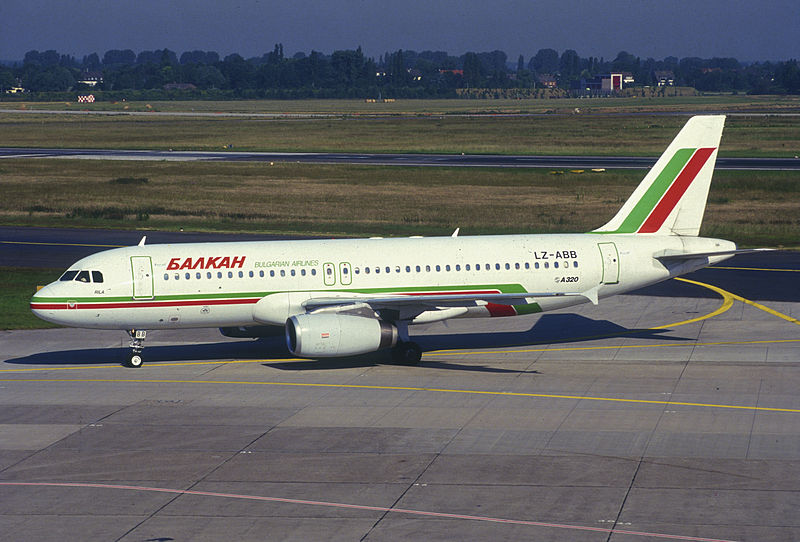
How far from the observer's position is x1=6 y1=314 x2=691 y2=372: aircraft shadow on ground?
39.3 metres

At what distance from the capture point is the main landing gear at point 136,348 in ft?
126

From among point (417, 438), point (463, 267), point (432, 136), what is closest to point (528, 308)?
point (463, 267)

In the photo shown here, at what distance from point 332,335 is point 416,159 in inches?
3422

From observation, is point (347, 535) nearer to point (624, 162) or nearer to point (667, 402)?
point (667, 402)

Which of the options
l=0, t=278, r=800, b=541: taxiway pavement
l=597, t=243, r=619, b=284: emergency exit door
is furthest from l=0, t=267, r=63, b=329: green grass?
l=597, t=243, r=619, b=284: emergency exit door

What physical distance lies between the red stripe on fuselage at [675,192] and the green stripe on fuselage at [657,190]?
6.2 inches

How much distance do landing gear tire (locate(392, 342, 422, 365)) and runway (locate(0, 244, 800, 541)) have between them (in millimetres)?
566

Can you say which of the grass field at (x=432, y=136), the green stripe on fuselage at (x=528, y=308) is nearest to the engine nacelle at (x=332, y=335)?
the green stripe on fuselage at (x=528, y=308)

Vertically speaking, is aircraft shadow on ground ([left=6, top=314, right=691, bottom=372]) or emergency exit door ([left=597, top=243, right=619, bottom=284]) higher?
emergency exit door ([left=597, top=243, right=619, bottom=284])

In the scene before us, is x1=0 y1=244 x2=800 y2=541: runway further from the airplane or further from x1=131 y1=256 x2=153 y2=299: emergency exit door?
x1=131 y1=256 x2=153 y2=299: emergency exit door

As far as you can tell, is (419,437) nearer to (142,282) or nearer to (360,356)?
(360,356)

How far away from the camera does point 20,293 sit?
5303 cm

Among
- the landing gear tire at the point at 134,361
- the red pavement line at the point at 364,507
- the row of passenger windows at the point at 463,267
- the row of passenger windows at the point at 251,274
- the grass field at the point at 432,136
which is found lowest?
the landing gear tire at the point at 134,361

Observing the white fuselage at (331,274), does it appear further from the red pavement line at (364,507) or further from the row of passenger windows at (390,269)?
the red pavement line at (364,507)
